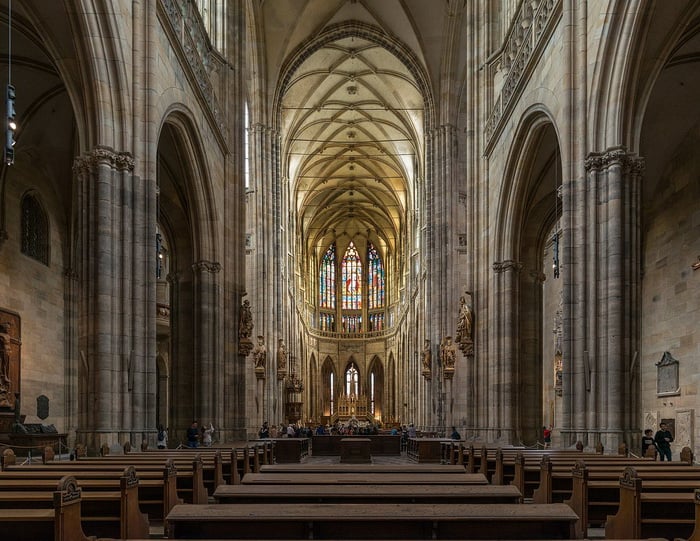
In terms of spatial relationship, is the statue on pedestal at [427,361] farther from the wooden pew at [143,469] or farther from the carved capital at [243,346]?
the wooden pew at [143,469]

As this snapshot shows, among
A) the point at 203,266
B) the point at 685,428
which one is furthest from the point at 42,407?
the point at 685,428

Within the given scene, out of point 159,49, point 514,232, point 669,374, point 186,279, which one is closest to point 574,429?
point 669,374

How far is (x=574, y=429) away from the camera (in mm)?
14461

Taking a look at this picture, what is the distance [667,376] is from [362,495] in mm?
16464

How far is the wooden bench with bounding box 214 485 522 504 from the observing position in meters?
6.69

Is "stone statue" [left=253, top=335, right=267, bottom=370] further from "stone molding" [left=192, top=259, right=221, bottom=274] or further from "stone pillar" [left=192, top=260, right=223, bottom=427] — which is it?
"stone molding" [left=192, top=259, right=221, bottom=274]

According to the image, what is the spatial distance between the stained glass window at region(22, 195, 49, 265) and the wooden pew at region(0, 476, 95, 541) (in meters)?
17.4

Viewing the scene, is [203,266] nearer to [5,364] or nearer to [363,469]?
[5,364]

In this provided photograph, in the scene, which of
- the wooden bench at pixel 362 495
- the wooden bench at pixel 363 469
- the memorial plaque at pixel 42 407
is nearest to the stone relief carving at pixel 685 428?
the wooden bench at pixel 363 469

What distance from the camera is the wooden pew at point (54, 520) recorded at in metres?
5.10

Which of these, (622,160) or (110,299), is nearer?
(110,299)

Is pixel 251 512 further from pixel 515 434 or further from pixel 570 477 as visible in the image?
pixel 515 434

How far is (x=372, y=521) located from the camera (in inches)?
225

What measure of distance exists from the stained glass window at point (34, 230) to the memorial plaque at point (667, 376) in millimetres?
17676
